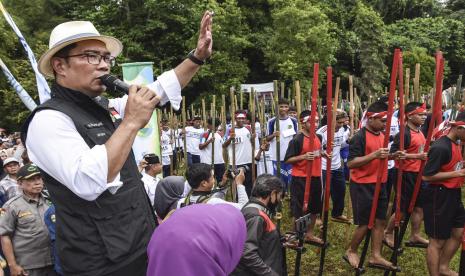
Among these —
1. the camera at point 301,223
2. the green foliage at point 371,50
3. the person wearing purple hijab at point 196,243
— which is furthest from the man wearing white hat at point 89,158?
the green foliage at point 371,50

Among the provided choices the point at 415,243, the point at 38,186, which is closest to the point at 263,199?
the point at 38,186

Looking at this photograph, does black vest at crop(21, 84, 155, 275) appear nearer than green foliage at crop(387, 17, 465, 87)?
Yes

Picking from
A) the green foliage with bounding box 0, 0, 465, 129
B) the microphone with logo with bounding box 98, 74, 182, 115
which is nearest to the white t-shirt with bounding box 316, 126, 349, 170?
the microphone with logo with bounding box 98, 74, 182, 115

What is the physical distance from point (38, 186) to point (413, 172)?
14.0 feet

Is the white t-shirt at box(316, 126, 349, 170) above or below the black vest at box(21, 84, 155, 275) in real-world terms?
below

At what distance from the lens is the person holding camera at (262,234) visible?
120 inches

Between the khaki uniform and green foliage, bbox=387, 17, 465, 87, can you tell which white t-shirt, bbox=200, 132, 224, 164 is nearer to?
the khaki uniform

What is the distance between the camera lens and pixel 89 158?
1.52 metres

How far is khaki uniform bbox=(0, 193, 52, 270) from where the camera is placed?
385cm

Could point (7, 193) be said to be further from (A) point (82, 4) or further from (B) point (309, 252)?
(A) point (82, 4)

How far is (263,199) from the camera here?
3.51 m

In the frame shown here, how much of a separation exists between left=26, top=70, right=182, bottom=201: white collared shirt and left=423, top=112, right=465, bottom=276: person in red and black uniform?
3428mm

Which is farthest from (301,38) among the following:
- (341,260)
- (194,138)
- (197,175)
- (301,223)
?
(197,175)

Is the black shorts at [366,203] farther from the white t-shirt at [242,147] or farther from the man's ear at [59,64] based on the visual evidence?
the man's ear at [59,64]
